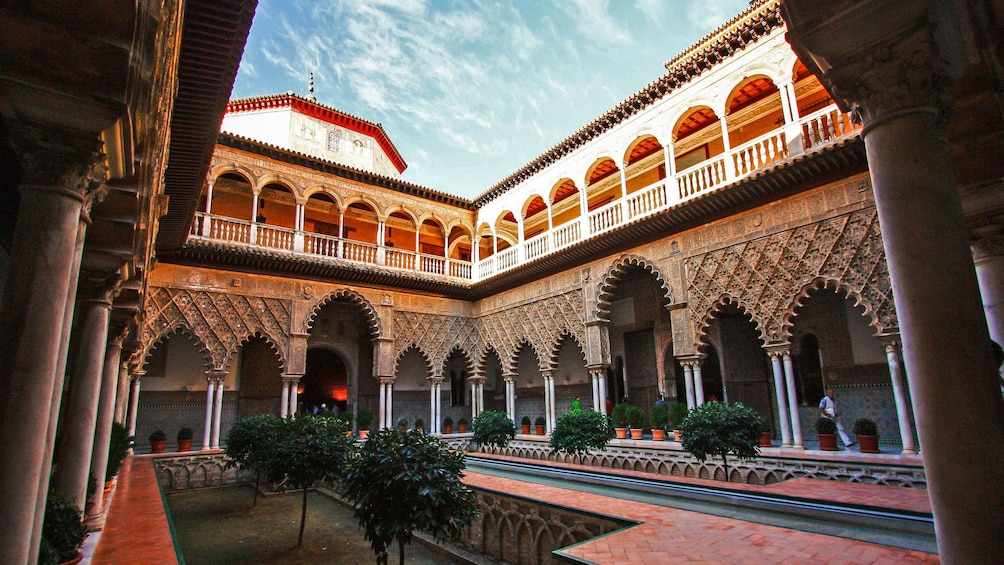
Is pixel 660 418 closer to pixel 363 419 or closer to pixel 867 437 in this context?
pixel 867 437

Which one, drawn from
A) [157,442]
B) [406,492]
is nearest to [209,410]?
[157,442]

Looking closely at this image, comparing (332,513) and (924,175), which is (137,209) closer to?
(924,175)

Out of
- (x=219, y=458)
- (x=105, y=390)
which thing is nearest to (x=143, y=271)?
(x=105, y=390)

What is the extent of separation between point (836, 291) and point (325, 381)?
14840mm

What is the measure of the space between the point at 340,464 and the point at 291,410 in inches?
287

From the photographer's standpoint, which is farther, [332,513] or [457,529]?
[332,513]

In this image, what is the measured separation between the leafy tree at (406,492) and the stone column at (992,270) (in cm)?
452

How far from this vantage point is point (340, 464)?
6730 mm

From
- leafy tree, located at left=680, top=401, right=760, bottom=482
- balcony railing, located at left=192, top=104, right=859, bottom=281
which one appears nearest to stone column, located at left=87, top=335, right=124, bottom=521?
balcony railing, located at left=192, top=104, right=859, bottom=281

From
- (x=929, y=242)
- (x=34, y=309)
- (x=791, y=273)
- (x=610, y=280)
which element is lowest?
(x=34, y=309)

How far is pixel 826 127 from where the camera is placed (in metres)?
8.95

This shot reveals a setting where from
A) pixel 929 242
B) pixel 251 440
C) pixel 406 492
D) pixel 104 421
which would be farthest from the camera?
pixel 251 440

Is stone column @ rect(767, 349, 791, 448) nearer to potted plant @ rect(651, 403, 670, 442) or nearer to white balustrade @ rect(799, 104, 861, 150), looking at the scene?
potted plant @ rect(651, 403, 670, 442)

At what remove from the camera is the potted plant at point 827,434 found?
27.1 ft
